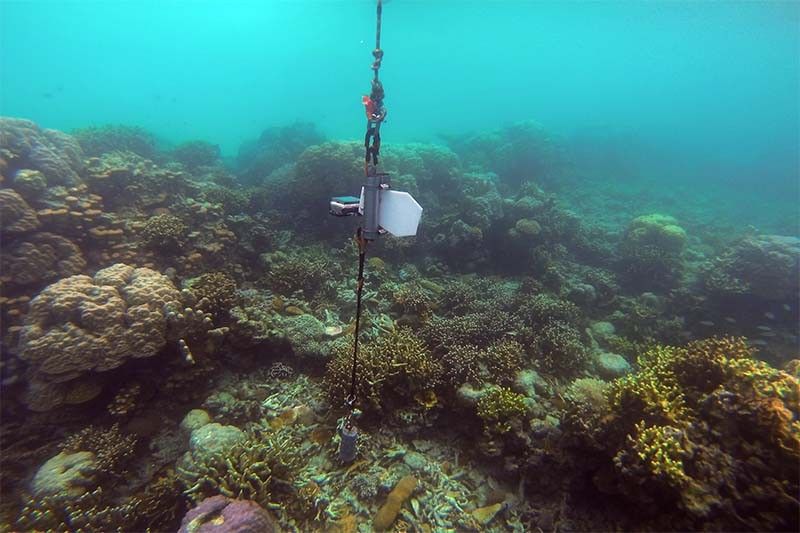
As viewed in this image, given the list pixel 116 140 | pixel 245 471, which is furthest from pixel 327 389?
pixel 116 140

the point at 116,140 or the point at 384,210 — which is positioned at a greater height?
the point at 116,140

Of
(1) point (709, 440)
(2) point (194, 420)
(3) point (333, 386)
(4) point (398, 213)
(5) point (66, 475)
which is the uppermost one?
(4) point (398, 213)

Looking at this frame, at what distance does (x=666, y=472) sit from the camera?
378 cm

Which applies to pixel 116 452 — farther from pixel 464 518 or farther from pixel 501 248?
pixel 501 248

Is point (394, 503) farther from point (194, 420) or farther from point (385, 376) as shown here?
point (194, 420)

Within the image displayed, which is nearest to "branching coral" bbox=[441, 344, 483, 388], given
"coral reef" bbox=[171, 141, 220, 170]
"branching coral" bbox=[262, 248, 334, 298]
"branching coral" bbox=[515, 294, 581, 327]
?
"branching coral" bbox=[515, 294, 581, 327]

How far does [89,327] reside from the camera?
17.3 ft

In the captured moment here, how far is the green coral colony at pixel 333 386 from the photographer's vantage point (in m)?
4.18

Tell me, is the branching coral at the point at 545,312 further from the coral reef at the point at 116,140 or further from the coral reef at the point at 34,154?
the coral reef at the point at 116,140

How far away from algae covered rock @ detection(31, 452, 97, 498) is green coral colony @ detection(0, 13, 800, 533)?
3 cm

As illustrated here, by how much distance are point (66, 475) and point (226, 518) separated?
2.74 m

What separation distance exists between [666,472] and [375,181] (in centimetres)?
472

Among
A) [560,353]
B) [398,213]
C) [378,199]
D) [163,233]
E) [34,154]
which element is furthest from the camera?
[34,154]

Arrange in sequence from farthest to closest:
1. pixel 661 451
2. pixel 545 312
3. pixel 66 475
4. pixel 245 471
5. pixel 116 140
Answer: pixel 116 140 → pixel 545 312 → pixel 66 475 → pixel 245 471 → pixel 661 451
